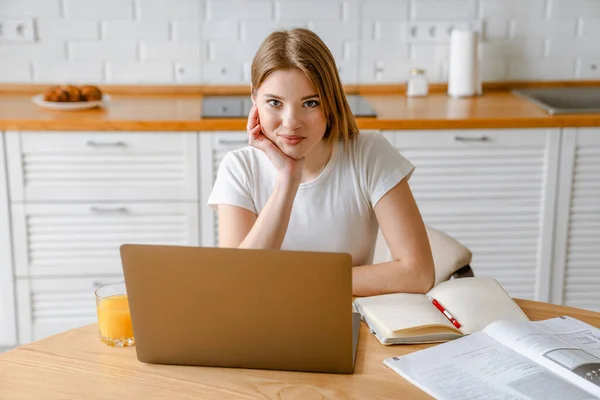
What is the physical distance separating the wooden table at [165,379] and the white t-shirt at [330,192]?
1.68 feet

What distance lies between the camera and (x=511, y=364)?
4.30ft

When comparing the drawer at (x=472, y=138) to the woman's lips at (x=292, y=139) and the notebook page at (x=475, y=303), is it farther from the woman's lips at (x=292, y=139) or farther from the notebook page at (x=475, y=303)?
the notebook page at (x=475, y=303)

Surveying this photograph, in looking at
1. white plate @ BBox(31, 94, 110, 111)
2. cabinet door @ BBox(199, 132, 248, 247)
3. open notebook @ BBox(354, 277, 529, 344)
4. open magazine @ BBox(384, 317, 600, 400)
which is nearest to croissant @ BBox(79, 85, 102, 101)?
white plate @ BBox(31, 94, 110, 111)

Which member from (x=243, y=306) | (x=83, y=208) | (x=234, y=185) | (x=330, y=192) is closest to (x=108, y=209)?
(x=83, y=208)

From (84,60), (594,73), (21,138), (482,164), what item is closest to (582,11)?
(594,73)

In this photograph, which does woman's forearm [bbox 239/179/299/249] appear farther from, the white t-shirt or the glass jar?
the glass jar

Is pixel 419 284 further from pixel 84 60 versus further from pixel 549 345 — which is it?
pixel 84 60

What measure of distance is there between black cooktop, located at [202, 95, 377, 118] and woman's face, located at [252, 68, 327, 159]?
1.20 meters

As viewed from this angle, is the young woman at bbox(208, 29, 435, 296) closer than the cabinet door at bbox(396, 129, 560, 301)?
Yes

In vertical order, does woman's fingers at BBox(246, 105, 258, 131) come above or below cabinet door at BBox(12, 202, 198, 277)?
above

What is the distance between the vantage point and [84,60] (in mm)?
3430

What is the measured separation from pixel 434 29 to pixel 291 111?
1.93 metres

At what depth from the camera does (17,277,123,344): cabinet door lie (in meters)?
3.05

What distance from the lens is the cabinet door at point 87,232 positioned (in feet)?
9.82
